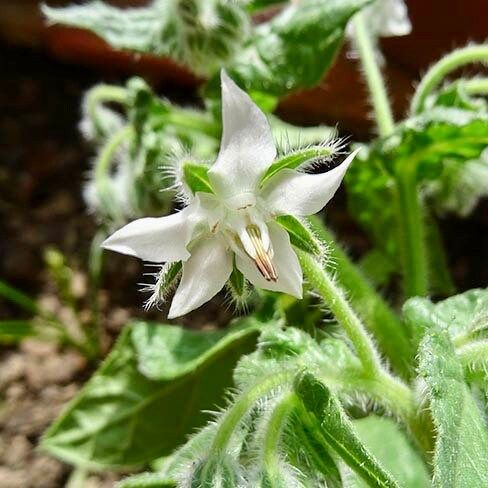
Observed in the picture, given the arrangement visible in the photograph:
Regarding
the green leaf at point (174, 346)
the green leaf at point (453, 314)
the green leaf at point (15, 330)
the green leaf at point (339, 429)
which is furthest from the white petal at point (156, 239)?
the green leaf at point (15, 330)

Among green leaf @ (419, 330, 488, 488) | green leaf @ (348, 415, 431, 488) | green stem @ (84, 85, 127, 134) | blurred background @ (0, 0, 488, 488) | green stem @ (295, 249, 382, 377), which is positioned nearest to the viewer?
green leaf @ (419, 330, 488, 488)

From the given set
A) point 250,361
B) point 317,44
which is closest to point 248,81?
point 317,44

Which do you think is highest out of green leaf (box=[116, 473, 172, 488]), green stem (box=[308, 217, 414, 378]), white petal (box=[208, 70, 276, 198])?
green stem (box=[308, 217, 414, 378])

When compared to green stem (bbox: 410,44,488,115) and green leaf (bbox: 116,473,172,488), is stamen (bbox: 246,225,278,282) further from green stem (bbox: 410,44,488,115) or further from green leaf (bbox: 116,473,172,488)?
green stem (bbox: 410,44,488,115)

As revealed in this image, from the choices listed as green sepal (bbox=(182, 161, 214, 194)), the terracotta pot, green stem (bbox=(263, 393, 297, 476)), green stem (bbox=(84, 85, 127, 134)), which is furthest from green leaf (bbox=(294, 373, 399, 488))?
the terracotta pot

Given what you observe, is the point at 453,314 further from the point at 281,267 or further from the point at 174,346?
the point at 174,346

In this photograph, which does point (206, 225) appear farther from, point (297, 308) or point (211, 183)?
point (297, 308)
